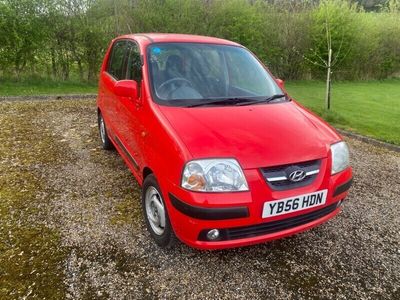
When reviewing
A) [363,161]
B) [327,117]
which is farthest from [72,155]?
[327,117]

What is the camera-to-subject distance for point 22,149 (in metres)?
4.84

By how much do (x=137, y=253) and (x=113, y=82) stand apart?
2.24m

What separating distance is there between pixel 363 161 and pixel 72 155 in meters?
4.52

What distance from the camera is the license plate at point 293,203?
223 cm

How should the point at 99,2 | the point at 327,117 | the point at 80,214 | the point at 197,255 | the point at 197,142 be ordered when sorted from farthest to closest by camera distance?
the point at 99,2, the point at 327,117, the point at 80,214, the point at 197,255, the point at 197,142

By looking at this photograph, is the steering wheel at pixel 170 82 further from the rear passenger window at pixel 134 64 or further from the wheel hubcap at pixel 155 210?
the wheel hubcap at pixel 155 210

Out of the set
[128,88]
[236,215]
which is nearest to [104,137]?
[128,88]

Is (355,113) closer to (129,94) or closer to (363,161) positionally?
(363,161)

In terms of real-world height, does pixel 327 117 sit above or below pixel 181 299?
above

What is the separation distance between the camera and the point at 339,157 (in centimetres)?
262

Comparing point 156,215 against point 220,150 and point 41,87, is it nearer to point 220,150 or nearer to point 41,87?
point 220,150

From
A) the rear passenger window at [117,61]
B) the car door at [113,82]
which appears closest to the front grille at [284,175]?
the car door at [113,82]

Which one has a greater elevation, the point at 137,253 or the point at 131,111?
the point at 131,111

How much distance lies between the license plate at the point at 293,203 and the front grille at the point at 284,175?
9 cm
